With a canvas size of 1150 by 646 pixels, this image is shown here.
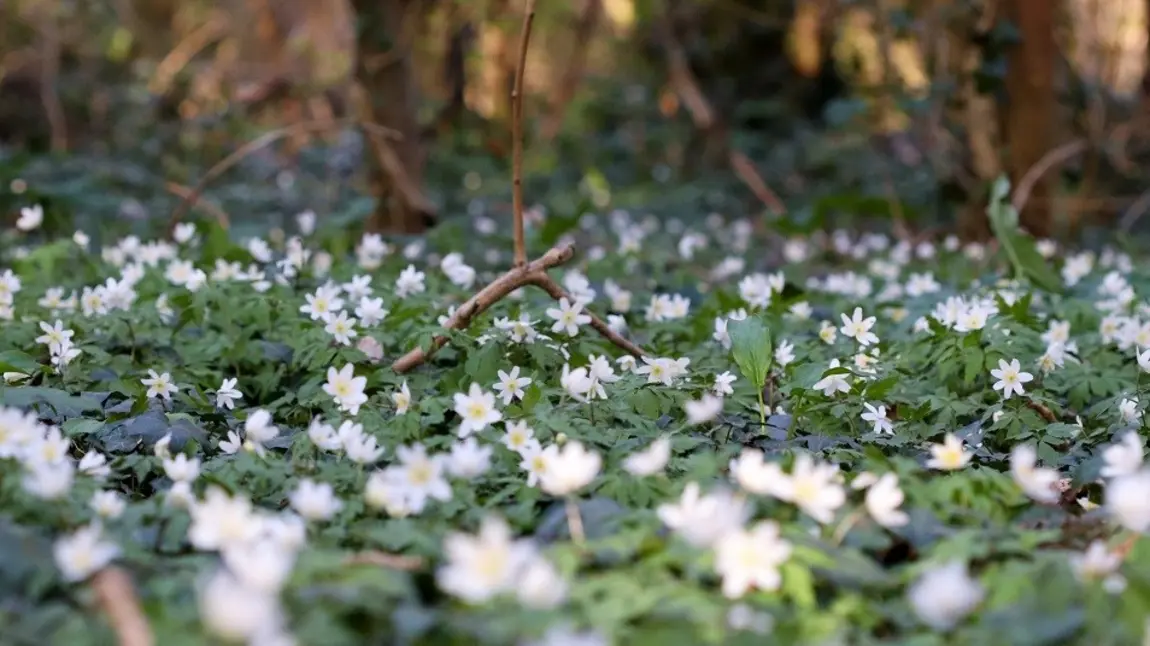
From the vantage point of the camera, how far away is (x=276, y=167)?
8.60m

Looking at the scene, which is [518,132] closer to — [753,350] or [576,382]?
[753,350]

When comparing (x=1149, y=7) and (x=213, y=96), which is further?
(x=213, y=96)

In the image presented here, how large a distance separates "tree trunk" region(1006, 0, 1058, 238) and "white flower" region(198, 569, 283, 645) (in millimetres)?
5007

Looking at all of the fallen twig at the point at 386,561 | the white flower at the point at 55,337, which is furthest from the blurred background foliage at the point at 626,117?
the fallen twig at the point at 386,561

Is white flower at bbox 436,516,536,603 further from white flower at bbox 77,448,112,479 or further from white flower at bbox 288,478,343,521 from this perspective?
white flower at bbox 77,448,112,479

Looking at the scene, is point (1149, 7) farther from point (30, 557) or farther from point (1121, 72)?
point (30, 557)

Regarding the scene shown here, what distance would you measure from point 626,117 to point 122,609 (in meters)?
8.06

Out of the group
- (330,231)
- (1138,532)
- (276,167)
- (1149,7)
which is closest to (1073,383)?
(1138,532)

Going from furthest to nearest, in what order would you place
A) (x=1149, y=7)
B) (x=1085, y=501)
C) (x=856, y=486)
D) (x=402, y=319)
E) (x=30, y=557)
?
1. (x=1149, y=7)
2. (x=402, y=319)
3. (x=1085, y=501)
4. (x=856, y=486)
5. (x=30, y=557)

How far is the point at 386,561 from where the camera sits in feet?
5.27

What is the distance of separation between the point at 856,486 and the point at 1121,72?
9.84m

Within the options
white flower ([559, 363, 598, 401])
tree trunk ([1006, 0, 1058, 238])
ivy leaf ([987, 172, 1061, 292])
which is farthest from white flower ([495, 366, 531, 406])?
tree trunk ([1006, 0, 1058, 238])

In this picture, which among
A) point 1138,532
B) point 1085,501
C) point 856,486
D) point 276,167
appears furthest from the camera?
point 276,167

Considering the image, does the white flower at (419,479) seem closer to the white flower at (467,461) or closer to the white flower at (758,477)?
A: the white flower at (467,461)
